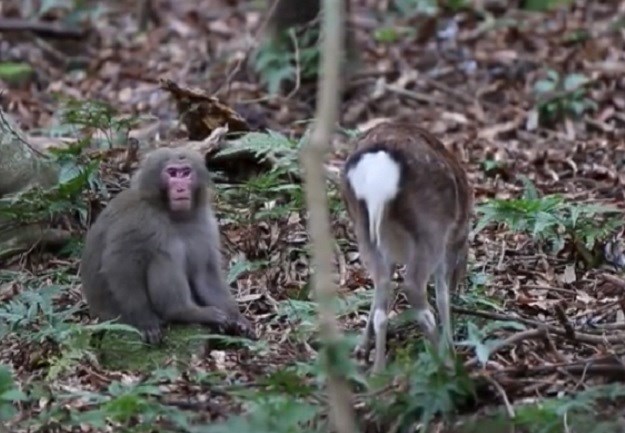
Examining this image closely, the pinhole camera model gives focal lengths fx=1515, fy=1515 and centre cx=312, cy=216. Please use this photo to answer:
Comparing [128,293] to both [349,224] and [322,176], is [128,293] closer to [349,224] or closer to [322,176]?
[349,224]

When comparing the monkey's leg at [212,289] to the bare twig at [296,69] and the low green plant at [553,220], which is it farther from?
the bare twig at [296,69]

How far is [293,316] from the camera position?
24.2ft

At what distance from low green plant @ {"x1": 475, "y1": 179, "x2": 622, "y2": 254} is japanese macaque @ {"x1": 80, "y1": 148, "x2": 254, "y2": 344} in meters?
1.54

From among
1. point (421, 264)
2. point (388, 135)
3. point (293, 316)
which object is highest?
point (388, 135)

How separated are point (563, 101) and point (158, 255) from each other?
5382mm

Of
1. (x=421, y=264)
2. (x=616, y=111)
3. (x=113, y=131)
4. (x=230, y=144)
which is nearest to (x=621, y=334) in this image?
(x=421, y=264)

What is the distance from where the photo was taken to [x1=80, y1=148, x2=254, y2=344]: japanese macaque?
287 inches

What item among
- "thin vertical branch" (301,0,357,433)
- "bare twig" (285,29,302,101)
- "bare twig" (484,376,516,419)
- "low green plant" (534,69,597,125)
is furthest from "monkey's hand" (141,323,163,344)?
"low green plant" (534,69,597,125)

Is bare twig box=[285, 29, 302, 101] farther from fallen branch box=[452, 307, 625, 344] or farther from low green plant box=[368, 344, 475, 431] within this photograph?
low green plant box=[368, 344, 475, 431]

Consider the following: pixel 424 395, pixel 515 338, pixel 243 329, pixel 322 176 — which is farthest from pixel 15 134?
pixel 322 176

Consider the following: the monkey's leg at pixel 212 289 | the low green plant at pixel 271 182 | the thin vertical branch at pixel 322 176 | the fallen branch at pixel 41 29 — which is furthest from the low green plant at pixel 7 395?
the fallen branch at pixel 41 29

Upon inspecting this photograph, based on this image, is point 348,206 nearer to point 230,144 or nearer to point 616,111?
point 230,144

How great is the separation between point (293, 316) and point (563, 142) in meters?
4.45

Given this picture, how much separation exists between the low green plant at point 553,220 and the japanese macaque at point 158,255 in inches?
60.7
